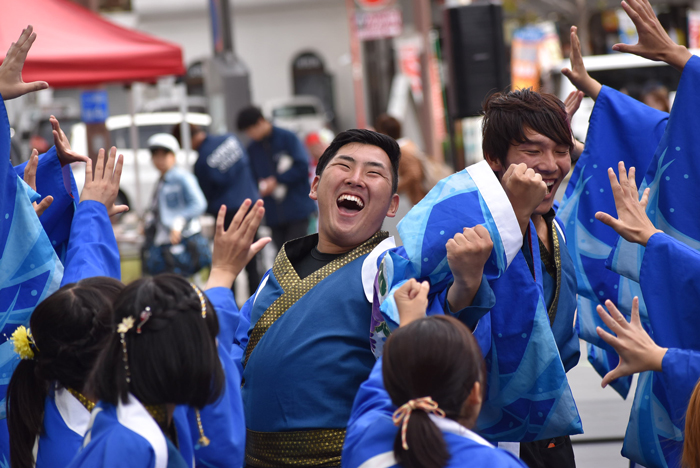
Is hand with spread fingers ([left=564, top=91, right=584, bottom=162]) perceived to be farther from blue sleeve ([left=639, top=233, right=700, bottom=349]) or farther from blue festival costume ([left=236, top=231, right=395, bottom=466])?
blue festival costume ([left=236, top=231, right=395, bottom=466])

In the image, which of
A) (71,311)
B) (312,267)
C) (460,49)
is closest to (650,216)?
(312,267)

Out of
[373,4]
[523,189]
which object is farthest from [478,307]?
[373,4]

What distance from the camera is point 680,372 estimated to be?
214cm

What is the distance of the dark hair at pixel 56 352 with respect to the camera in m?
2.11

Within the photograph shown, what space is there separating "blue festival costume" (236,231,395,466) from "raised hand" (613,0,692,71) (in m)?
0.98

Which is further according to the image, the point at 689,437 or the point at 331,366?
the point at 331,366

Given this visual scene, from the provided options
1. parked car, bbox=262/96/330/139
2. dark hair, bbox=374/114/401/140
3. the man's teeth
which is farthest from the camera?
parked car, bbox=262/96/330/139

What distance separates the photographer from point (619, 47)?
2.52m

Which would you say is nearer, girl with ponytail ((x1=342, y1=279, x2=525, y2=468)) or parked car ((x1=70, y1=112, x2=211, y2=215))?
girl with ponytail ((x1=342, y1=279, x2=525, y2=468))

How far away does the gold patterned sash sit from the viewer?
2387 millimetres

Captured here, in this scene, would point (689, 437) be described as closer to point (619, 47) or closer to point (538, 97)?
point (538, 97)

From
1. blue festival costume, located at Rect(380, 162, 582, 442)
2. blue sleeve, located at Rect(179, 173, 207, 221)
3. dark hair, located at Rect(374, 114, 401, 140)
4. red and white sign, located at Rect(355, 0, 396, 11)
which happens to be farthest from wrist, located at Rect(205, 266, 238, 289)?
red and white sign, located at Rect(355, 0, 396, 11)

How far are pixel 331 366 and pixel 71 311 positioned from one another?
692mm

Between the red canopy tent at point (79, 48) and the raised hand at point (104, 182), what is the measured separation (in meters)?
2.85
